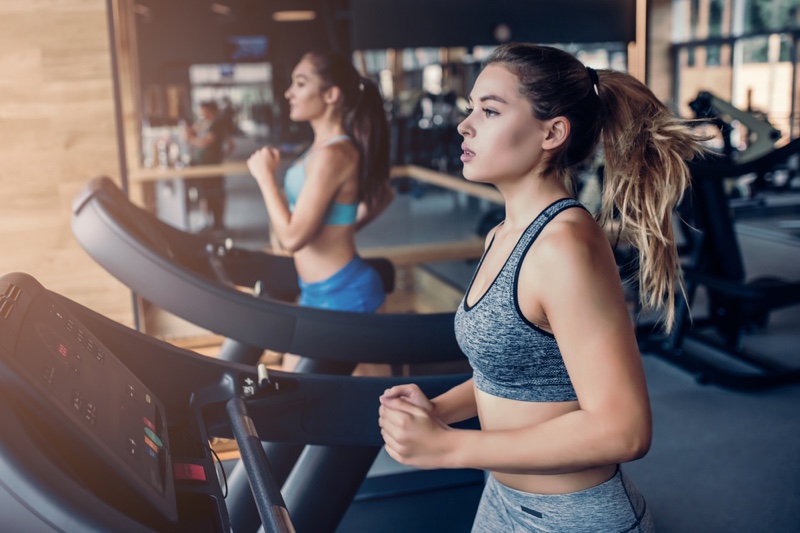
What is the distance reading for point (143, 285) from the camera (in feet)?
5.70

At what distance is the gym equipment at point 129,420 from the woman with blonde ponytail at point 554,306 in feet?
0.65

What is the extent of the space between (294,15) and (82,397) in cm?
1796

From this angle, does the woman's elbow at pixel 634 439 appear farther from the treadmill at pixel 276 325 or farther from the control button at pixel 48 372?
the treadmill at pixel 276 325

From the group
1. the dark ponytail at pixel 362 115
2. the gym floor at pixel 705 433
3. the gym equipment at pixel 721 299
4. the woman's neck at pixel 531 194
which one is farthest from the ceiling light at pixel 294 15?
the woman's neck at pixel 531 194

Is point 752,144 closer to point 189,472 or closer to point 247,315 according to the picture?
point 247,315

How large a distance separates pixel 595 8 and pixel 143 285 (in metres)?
4.04

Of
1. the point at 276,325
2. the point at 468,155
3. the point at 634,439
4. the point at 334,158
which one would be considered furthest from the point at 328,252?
the point at 634,439

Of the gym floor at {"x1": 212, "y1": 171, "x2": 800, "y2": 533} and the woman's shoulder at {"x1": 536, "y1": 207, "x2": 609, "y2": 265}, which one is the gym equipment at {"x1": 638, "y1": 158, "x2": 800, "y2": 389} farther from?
the woman's shoulder at {"x1": 536, "y1": 207, "x2": 609, "y2": 265}

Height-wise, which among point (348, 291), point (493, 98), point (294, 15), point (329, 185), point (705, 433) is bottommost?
point (705, 433)

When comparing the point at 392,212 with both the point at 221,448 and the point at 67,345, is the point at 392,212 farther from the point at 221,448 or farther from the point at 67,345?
the point at 67,345

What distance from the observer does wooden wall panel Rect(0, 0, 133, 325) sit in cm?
245

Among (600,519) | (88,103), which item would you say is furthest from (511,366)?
(88,103)

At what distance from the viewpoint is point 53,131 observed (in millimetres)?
2525

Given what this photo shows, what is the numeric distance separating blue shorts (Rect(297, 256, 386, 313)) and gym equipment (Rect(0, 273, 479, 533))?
1153mm
